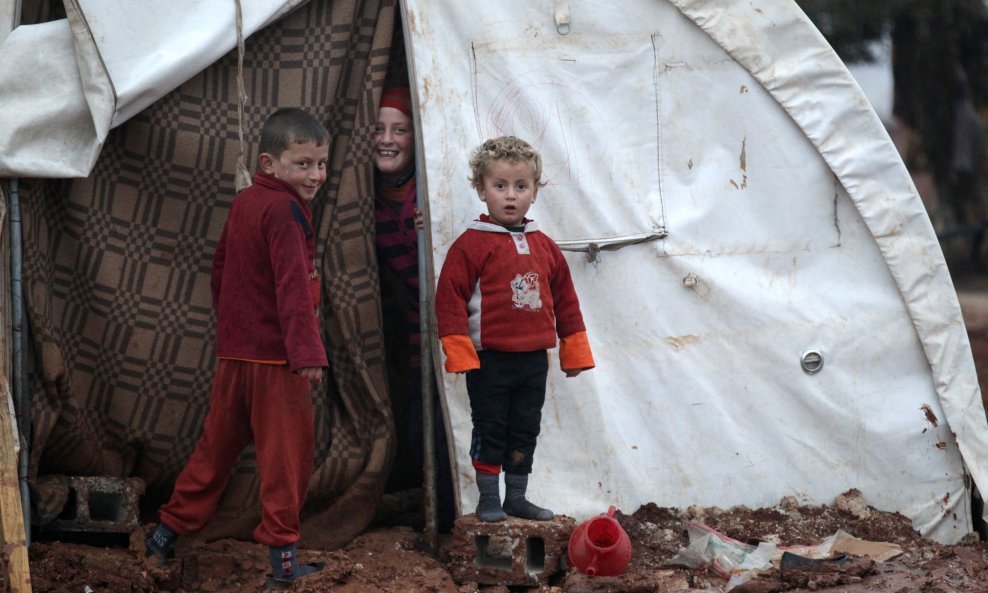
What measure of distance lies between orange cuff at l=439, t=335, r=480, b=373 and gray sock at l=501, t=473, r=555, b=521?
0.47 m

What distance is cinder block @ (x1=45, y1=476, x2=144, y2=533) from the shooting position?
4320 mm

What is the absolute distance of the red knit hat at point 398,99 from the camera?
468cm

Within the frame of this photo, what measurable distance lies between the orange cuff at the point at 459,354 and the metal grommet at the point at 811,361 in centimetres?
138

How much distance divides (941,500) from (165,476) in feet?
9.69

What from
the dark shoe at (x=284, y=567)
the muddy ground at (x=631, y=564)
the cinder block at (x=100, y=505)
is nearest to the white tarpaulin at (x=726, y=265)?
the muddy ground at (x=631, y=564)

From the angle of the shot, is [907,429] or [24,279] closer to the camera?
[24,279]

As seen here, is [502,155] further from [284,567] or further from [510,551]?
[284,567]

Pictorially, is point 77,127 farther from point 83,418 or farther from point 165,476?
point 165,476

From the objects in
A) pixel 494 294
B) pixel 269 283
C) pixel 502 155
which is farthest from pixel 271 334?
pixel 502 155

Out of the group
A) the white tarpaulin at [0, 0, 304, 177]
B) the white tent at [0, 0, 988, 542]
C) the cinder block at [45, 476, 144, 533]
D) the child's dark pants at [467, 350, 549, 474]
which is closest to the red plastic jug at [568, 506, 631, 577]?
the child's dark pants at [467, 350, 549, 474]

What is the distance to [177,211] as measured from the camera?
454 cm

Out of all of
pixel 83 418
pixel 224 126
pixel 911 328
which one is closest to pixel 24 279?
pixel 83 418

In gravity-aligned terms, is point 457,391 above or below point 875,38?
below

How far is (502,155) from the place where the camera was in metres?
4.11
